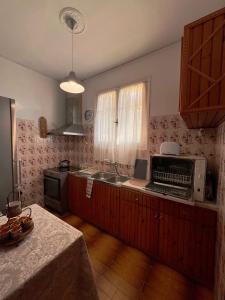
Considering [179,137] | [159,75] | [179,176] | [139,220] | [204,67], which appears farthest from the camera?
[159,75]

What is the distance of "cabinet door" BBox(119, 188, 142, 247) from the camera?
1676 mm

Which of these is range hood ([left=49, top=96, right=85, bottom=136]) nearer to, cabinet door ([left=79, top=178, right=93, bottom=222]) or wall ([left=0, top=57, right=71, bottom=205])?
wall ([left=0, top=57, right=71, bottom=205])

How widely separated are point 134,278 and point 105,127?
78.4 inches

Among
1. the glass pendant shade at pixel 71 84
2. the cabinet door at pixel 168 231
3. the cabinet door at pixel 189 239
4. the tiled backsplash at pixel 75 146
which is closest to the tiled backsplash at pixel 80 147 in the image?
the tiled backsplash at pixel 75 146

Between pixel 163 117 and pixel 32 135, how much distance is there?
2.16m

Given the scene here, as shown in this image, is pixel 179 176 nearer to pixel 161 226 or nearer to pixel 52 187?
pixel 161 226

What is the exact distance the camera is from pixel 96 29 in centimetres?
153

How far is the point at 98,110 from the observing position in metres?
2.53

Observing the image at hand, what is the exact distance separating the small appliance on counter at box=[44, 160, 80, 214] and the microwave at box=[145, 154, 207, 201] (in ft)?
4.92

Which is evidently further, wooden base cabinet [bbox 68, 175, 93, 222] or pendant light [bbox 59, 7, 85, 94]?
wooden base cabinet [bbox 68, 175, 93, 222]

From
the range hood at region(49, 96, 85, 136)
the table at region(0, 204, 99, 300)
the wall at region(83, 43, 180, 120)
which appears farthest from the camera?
the range hood at region(49, 96, 85, 136)

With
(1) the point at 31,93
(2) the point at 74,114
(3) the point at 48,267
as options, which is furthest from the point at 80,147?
(3) the point at 48,267

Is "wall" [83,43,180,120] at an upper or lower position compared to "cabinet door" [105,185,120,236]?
upper

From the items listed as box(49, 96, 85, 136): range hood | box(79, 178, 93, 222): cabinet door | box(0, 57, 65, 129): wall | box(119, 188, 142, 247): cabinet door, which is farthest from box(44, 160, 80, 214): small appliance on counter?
box(119, 188, 142, 247): cabinet door
